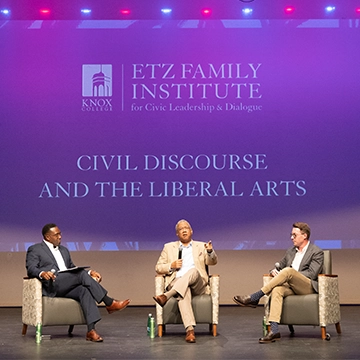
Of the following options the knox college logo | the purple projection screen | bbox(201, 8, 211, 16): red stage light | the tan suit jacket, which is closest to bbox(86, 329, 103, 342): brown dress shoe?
the tan suit jacket

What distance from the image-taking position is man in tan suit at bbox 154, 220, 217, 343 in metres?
6.04

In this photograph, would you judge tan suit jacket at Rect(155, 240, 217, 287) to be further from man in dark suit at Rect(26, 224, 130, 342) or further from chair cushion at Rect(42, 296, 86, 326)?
chair cushion at Rect(42, 296, 86, 326)

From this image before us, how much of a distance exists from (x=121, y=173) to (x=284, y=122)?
6.19 feet

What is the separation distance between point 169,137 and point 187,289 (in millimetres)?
2751

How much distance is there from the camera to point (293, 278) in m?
6.05

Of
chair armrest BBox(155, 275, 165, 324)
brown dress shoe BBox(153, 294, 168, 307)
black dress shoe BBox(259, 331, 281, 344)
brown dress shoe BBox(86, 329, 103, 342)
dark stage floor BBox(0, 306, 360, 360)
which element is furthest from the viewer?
chair armrest BBox(155, 275, 165, 324)

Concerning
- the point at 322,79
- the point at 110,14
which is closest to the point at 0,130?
the point at 110,14

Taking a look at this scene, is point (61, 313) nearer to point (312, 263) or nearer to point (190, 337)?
point (190, 337)

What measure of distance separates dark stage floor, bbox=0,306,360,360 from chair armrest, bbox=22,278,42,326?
0.51ft

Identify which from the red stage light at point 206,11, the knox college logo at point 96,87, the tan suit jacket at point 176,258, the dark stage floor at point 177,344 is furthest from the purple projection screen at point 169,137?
the tan suit jacket at point 176,258

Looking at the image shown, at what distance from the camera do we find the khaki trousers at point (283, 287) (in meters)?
5.93

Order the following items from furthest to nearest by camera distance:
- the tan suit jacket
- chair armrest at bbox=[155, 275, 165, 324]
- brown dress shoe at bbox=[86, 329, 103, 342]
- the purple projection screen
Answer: the purple projection screen < the tan suit jacket < chair armrest at bbox=[155, 275, 165, 324] < brown dress shoe at bbox=[86, 329, 103, 342]

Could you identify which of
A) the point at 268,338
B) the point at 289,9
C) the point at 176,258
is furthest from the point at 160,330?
the point at 289,9

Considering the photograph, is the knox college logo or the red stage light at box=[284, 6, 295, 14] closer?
the red stage light at box=[284, 6, 295, 14]
